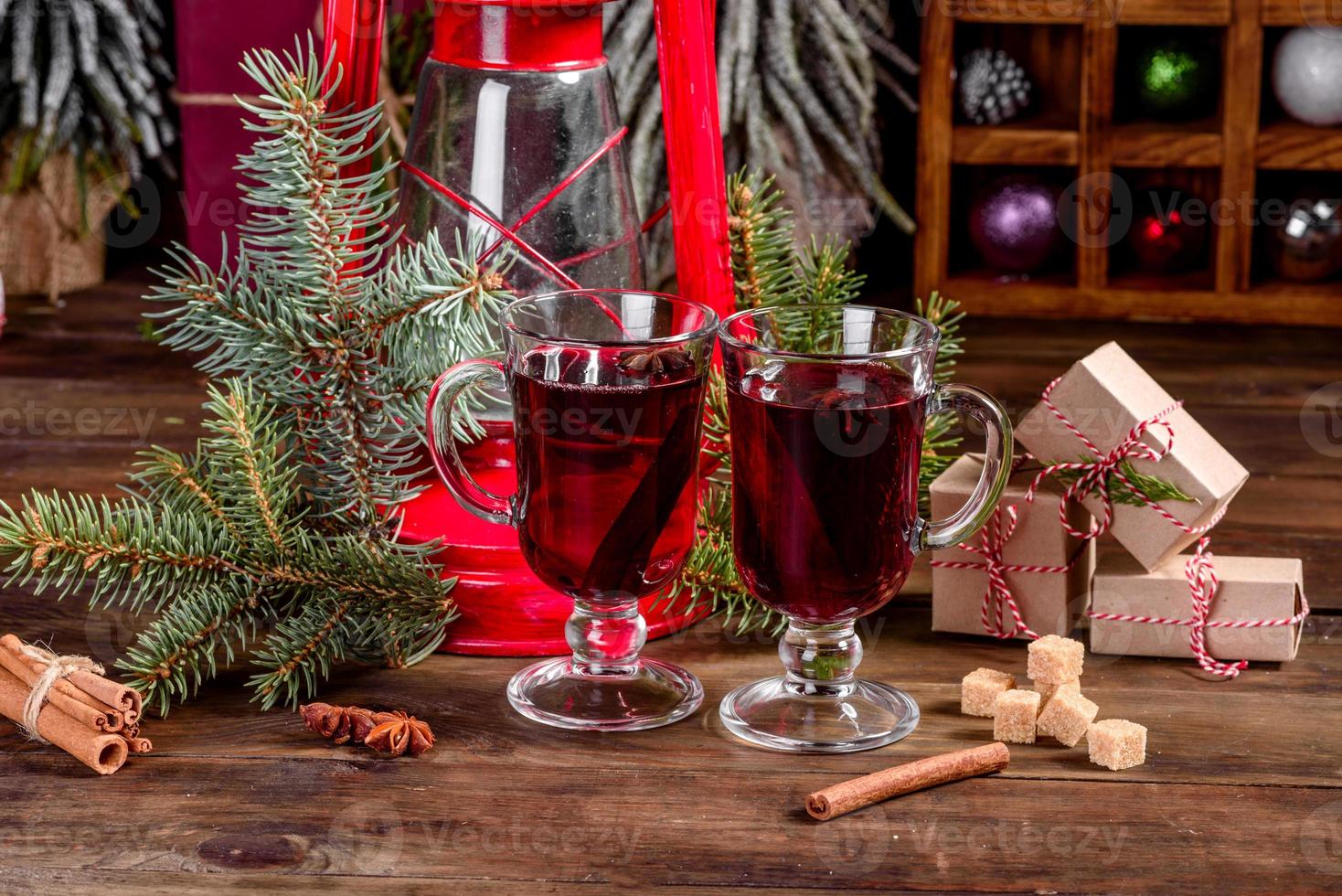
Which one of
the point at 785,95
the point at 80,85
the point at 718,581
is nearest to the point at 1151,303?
the point at 785,95

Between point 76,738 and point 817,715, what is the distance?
0.38 metres

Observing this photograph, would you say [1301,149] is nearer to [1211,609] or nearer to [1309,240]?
[1309,240]

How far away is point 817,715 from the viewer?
79cm

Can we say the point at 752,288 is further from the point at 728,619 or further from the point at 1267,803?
the point at 1267,803

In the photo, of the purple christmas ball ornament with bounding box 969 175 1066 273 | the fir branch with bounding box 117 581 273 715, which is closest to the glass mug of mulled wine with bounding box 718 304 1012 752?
the fir branch with bounding box 117 581 273 715

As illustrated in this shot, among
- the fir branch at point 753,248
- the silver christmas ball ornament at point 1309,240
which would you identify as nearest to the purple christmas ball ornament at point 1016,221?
the silver christmas ball ornament at point 1309,240

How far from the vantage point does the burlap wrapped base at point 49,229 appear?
5.62 feet

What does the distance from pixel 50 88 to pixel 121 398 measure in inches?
17.8

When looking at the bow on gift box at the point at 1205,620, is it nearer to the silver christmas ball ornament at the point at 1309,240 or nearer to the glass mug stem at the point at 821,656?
the glass mug stem at the point at 821,656

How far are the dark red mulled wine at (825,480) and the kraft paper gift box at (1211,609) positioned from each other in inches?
7.1

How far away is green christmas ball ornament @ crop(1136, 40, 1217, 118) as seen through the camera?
1.70m

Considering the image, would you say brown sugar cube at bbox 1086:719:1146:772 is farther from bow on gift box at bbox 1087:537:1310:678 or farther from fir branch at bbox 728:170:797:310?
fir branch at bbox 728:170:797:310

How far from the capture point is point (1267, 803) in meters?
0.72

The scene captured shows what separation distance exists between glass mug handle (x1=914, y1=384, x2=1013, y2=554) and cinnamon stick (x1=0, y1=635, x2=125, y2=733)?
0.42 m
